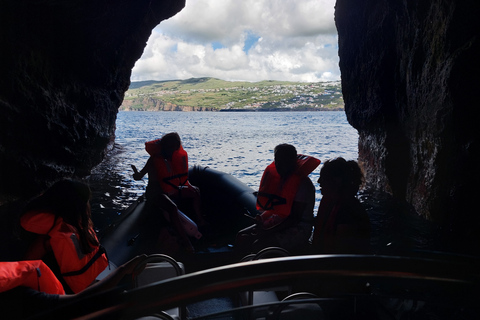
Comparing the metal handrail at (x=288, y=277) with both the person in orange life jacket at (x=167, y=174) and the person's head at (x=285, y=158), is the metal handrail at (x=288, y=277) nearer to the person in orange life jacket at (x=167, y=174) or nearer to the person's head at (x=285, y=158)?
the person's head at (x=285, y=158)

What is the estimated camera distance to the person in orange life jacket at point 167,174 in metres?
4.63

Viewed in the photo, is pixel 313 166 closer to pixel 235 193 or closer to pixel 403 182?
pixel 235 193

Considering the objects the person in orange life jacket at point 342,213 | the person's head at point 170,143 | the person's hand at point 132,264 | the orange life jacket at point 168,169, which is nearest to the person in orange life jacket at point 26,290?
the person's hand at point 132,264

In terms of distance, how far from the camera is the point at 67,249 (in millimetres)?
2316

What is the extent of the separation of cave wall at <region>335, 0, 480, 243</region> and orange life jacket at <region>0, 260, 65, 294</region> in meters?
5.33

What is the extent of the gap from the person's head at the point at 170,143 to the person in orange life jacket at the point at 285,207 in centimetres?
151

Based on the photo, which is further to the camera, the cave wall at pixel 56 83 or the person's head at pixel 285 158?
the cave wall at pixel 56 83

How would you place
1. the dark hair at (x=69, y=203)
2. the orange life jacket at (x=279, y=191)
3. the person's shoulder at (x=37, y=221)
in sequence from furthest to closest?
the orange life jacket at (x=279, y=191), the dark hair at (x=69, y=203), the person's shoulder at (x=37, y=221)

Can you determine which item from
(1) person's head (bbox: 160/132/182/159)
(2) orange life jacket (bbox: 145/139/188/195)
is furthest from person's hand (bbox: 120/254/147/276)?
(2) orange life jacket (bbox: 145/139/188/195)

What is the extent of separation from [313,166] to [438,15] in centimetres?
427

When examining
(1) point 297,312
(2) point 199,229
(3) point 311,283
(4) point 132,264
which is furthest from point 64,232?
(2) point 199,229

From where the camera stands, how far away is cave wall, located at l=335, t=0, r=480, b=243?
5.04m

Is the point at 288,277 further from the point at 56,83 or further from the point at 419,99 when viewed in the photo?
the point at 56,83

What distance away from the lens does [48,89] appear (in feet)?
25.8
